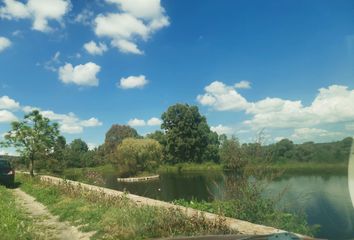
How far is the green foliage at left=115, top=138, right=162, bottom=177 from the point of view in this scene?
207ft

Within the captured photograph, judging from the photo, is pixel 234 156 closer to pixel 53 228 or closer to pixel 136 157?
pixel 53 228

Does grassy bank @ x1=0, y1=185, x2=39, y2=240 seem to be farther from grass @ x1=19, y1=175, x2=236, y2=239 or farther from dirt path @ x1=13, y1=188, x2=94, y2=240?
grass @ x1=19, y1=175, x2=236, y2=239

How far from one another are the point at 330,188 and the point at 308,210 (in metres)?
5.33

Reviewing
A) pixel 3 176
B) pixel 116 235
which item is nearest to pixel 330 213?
pixel 116 235

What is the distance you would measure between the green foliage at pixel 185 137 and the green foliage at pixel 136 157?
1196 cm

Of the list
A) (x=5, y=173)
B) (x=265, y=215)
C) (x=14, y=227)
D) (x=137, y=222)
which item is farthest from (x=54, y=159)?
(x=137, y=222)

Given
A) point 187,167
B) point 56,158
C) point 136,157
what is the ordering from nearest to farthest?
point 56,158, point 136,157, point 187,167

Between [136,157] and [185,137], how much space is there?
16282 mm

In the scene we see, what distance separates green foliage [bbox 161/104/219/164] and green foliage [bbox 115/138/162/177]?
11964 mm

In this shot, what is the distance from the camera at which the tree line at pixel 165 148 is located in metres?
10.5

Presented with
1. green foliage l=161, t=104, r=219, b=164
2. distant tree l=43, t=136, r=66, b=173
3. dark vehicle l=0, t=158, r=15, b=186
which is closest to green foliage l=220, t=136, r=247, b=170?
dark vehicle l=0, t=158, r=15, b=186

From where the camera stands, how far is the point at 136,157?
63.2 metres

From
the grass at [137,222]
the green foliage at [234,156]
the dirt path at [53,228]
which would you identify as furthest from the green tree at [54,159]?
the green foliage at [234,156]

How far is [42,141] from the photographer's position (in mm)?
29750
